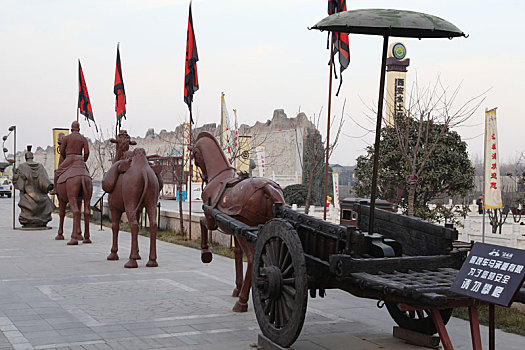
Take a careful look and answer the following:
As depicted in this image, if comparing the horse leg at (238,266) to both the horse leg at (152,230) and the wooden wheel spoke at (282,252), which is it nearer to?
the wooden wheel spoke at (282,252)

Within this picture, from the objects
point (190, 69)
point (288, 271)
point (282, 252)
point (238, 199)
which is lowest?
point (288, 271)

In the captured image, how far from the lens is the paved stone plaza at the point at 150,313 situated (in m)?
6.25

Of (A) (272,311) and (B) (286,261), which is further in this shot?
(A) (272,311)

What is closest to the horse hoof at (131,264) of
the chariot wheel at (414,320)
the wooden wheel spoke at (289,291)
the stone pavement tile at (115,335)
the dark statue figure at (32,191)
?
the stone pavement tile at (115,335)

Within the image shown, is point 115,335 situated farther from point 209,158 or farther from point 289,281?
point 209,158

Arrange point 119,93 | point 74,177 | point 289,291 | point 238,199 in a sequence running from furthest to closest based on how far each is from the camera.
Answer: point 119,93 → point 74,177 → point 238,199 → point 289,291

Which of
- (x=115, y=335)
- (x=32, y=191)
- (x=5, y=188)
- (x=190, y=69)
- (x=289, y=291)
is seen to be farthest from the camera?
(x=5, y=188)

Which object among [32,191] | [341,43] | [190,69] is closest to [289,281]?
[341,43]

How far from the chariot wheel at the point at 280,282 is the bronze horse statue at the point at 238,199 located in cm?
136

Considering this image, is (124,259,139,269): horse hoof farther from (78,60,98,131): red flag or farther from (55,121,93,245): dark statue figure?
(78,60,98,131): red flag

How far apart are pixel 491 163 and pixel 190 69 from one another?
23.0 ft

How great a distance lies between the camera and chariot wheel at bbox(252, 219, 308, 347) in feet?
16.8

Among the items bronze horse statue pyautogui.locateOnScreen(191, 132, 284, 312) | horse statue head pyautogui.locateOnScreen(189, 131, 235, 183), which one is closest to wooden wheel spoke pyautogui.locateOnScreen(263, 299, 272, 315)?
bronze horse statue pyautogui.locateOnScreen(191, 132, 284, 312)

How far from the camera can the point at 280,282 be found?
17.7 ft
